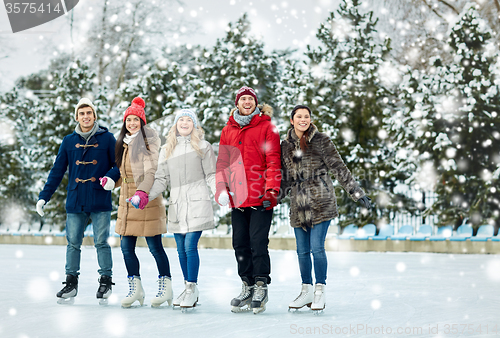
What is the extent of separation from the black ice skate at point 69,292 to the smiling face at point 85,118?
142 cm

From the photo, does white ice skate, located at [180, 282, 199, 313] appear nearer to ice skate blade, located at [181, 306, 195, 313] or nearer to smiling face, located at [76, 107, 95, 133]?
ice skate blade, located at [181, 306, 195, 313]

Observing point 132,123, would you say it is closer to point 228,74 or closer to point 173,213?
point 173,213

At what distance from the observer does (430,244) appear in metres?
11.3

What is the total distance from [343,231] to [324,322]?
8.62m

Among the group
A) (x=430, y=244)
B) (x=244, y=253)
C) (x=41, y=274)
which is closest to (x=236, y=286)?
(x=244, y=253)

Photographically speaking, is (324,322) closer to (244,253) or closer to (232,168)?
(244,253)

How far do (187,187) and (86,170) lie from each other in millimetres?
1084

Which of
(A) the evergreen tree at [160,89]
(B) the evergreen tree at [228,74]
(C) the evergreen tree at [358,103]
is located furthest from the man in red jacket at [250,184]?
(A) the evergreen tree at [160,89]

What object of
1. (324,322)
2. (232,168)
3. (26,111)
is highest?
(26,111)

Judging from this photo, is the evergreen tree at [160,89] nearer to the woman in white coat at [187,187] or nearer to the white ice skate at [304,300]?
the woman in white coat at [187,187]

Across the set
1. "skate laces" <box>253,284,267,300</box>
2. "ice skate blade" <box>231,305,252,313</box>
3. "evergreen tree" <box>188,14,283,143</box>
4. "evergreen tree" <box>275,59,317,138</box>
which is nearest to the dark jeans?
"skate laces" <box>253,284,267,300</box>

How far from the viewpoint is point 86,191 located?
510 cm

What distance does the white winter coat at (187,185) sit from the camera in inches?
186

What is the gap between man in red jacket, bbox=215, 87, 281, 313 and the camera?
460 cm
